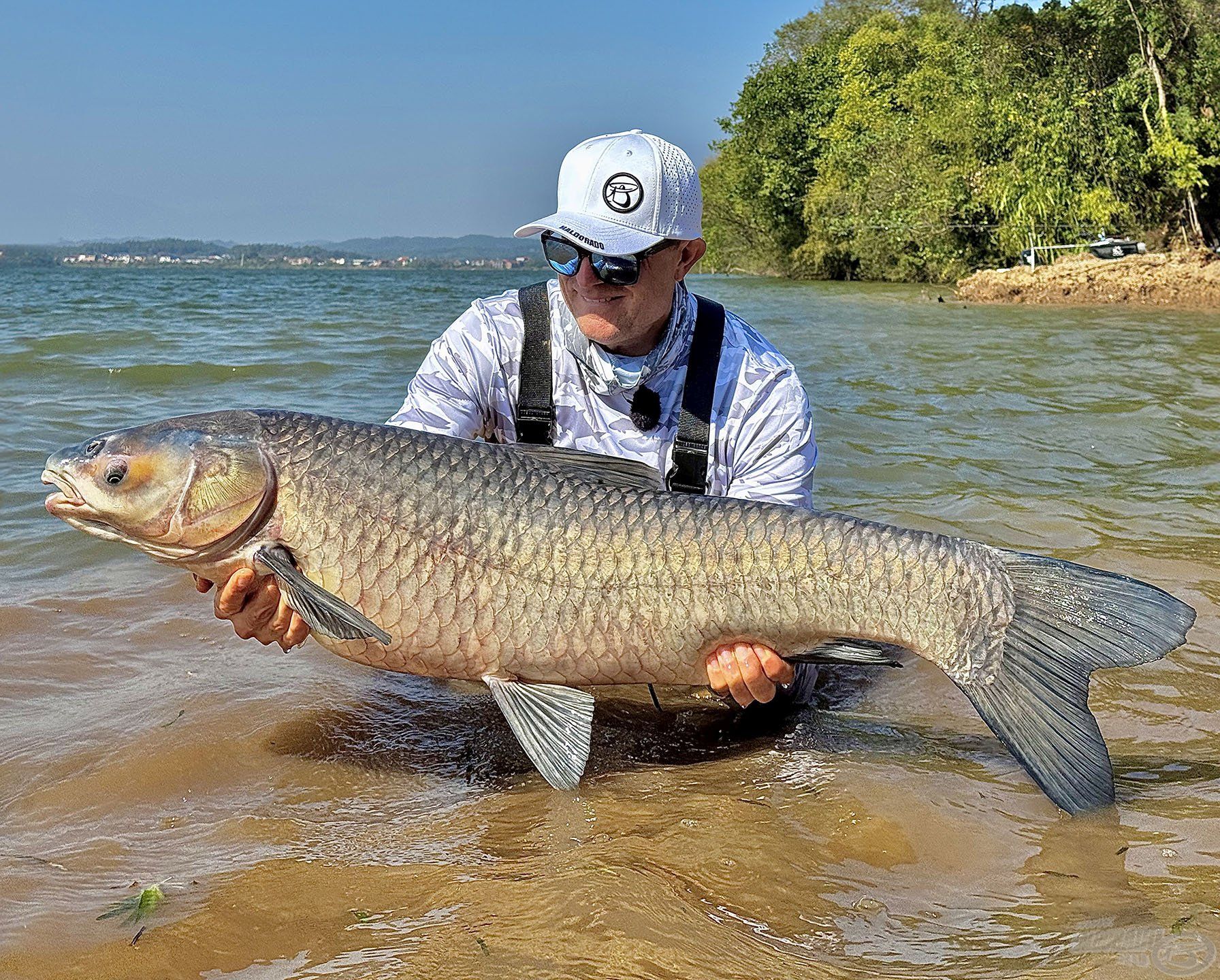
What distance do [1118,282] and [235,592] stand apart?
26357mm

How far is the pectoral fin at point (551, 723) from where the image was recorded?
9.73 ft

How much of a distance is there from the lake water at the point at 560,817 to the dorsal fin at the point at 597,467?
2.86 ft

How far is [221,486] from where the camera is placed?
2.92 m

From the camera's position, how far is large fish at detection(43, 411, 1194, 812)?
9.42 ft

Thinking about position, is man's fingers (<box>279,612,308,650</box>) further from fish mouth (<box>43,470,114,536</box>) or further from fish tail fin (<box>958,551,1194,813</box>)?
fish tail fin (<box>958,551,1194,813</box>)

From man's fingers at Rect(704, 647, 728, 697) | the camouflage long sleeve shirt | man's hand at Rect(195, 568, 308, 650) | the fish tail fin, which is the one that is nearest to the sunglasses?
the camouflage long sleeve shirt

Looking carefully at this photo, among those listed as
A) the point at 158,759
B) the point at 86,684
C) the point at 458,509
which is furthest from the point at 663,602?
the point at 86,684

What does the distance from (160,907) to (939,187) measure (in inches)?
1488

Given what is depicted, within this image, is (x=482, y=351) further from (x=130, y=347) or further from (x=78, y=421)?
(x=130, y=347)

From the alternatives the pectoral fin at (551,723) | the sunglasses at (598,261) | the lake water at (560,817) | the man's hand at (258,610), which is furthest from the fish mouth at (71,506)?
the sunglasses at (598,261)

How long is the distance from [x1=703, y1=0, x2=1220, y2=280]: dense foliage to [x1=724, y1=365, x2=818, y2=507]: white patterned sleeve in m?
29.4

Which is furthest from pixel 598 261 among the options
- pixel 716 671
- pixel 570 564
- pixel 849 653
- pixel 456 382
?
pixel 849 653

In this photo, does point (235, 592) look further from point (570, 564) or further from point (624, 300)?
point (624, 300)

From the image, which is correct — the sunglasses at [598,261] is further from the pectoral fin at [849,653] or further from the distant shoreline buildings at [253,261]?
the distant shoreline buildings at [253,261]
